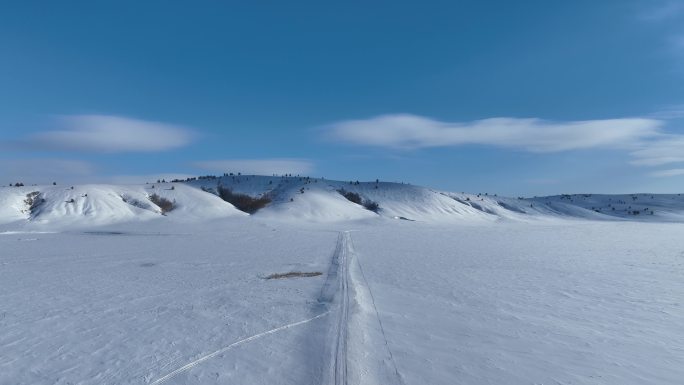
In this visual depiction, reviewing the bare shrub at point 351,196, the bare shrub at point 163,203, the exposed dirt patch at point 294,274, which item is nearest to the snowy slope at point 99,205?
the bare shrub at point 163,203

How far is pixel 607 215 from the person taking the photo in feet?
195

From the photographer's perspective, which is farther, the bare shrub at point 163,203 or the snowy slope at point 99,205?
the bare shrub at point 163,203

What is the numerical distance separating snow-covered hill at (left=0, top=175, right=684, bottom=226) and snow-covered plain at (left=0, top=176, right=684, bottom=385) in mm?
15006

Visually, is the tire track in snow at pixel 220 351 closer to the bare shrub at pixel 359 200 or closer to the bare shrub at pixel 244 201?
the bare shrub at pixel 244 201

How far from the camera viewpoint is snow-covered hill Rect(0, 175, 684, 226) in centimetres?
3416

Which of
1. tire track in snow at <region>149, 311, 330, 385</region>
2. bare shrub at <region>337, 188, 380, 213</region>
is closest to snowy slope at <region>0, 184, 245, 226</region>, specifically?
bare shrub at <region>337, 188, 380, 213</region>

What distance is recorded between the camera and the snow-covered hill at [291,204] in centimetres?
3416

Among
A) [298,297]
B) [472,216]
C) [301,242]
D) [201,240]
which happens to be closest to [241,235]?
[201,240]

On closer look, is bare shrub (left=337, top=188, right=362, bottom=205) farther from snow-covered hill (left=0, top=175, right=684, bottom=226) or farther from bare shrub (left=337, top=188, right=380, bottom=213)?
snow-covered hill (left=0, top=175, right=684, bottom=226)

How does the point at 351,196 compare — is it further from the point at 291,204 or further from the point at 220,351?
the point at 220,351

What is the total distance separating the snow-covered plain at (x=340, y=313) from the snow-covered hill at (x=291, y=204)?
15.0 meters

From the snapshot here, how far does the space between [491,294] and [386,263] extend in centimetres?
516

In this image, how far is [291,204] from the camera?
4300cm

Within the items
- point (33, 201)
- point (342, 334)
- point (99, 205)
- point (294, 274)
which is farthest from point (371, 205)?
point (342, 334)
